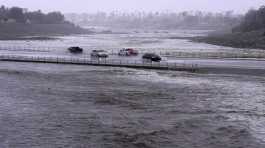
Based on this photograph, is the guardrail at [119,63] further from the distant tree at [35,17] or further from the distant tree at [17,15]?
the distant tree at [35,17]

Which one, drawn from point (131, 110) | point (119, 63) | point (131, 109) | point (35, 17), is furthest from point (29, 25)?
point (131, 110)

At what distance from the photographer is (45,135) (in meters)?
21.4

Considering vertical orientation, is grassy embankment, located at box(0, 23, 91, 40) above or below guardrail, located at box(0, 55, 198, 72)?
above

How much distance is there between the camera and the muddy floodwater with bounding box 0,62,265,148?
68.1 feet

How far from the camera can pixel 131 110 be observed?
26562mm

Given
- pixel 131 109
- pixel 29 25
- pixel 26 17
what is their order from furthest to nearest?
1. pixel 26 17
2. pixel 29 25
3. pixel 131 109

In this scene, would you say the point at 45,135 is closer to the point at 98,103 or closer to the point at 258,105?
the point at 98,103

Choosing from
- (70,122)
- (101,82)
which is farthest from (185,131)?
(101,82)

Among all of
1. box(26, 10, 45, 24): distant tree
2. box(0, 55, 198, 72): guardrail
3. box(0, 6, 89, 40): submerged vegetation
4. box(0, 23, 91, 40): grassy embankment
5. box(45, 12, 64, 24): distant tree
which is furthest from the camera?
box(45, 12, 64, 24): distant tree

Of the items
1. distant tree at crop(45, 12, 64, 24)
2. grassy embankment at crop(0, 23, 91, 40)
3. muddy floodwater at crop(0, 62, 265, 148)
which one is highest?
distant tree at crop(45, 12, 64, 24)

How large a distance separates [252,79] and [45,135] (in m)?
22.0

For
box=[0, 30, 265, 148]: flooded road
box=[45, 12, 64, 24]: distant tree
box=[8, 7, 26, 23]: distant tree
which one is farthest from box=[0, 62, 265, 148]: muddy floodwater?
box=[45, 12, 64, 24]: distant tree

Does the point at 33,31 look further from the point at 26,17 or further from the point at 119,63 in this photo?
the point at 119,63

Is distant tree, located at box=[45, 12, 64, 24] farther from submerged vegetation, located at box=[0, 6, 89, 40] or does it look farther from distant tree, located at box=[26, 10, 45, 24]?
distant tree, located at box=[26, 10, 45, 24]
